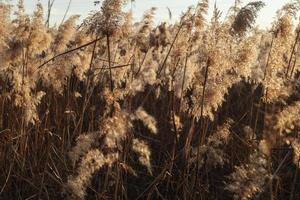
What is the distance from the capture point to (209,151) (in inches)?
99.3

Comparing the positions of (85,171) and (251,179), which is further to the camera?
(85,171)

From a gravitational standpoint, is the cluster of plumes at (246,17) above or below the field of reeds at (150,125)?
above

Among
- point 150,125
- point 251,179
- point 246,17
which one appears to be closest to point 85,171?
point 150,125

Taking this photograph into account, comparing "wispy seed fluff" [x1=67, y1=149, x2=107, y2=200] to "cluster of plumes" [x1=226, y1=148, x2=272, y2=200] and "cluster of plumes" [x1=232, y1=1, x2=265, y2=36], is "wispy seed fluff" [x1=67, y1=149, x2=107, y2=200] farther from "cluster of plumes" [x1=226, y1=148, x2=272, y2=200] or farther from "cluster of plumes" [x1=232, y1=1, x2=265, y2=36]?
"cluster of plumes" [x1=232, y1=1, x2=265, y2=36]

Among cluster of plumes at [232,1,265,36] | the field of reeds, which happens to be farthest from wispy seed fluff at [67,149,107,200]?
cluster of plumes at [232,1,265,36]

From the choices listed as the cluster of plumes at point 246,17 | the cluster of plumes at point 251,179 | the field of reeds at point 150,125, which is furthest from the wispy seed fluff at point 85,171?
the cluster of plumes at point 246,17

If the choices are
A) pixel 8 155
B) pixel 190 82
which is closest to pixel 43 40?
pixel 8 155

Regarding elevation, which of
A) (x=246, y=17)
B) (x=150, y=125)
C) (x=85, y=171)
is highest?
(x=246, y=17)

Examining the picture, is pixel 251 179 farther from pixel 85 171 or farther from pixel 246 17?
pixel 246 17

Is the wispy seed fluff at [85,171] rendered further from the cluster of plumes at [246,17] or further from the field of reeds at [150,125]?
the cluster of plumes at [246,17]

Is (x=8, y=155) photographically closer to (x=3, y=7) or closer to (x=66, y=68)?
(x=66, y=68)

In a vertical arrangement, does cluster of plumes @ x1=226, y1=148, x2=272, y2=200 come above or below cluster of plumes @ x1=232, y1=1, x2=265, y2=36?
below

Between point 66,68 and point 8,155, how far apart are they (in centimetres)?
65

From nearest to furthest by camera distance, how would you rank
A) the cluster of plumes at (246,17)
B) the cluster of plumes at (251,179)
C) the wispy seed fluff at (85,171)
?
the cluster of plumes at (251,179) → the wispy seed fluff at (85,171) → the cluster of plumes at (246,17)
